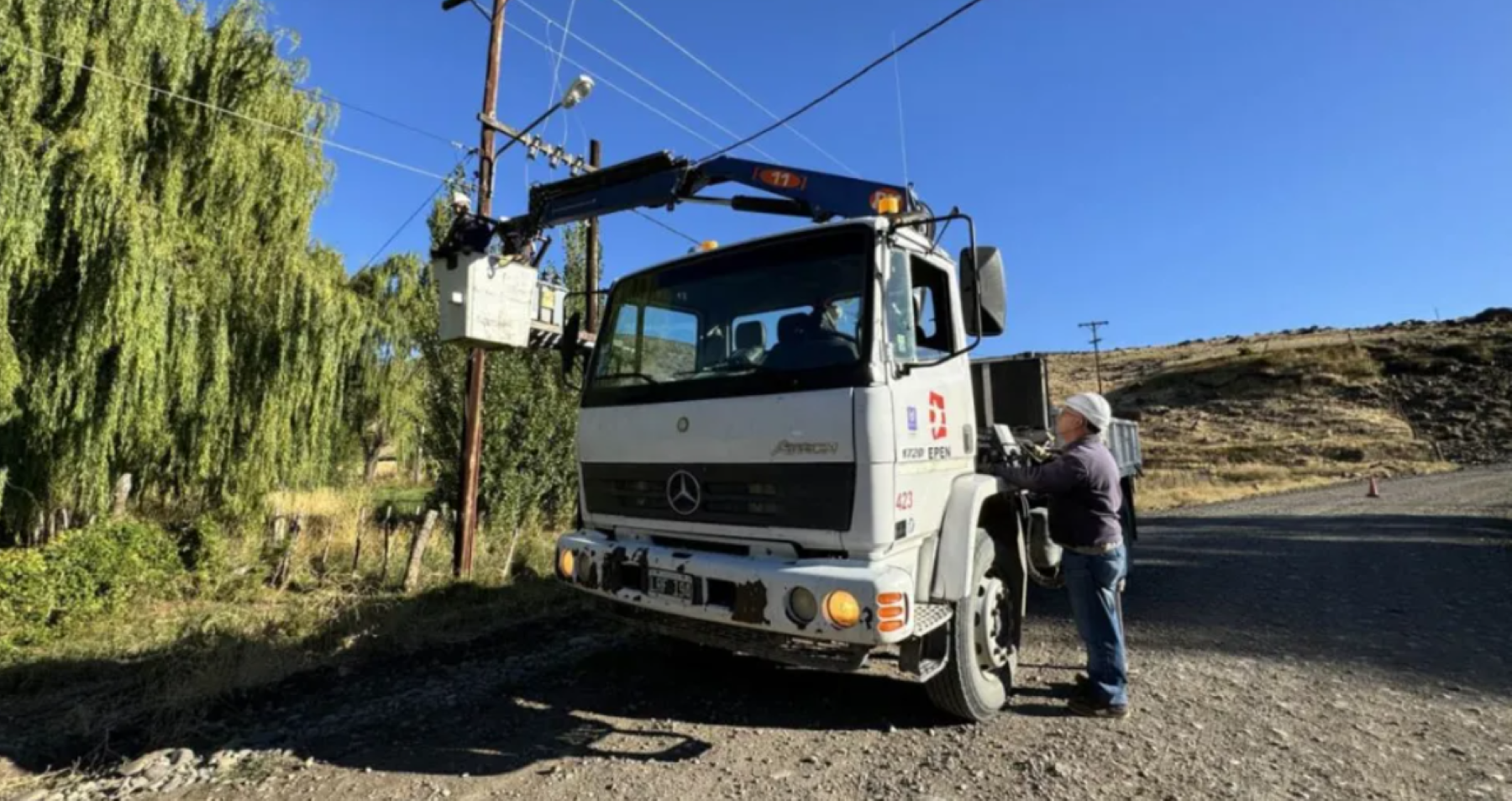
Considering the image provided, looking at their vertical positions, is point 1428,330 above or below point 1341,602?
above

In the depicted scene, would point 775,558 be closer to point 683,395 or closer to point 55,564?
point 683,395

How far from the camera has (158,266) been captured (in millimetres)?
7500

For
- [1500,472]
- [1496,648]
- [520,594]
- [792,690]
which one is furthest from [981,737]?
[1500,472]

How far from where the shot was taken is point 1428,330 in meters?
64.5

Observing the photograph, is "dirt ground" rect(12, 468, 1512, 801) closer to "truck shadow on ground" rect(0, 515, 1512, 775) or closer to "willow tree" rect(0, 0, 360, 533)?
"truck shadow on ground" rect(0, 515, 1512, 775)

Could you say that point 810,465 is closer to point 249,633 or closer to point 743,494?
point 743,494

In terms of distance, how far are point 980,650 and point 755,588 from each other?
1494 millimetres

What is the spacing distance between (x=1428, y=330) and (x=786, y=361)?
8703 cm

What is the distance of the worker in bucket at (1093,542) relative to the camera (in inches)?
153

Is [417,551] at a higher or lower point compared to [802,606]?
lower

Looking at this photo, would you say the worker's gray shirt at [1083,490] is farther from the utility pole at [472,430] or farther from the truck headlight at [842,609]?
the utility pole at [472,430]

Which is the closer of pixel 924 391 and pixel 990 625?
pixel 924 391

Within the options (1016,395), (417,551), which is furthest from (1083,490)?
(417,551)

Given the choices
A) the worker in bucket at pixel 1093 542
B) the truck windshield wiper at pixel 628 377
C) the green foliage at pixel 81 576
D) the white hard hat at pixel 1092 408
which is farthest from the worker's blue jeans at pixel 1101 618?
the green foliage at pixel 81 576
